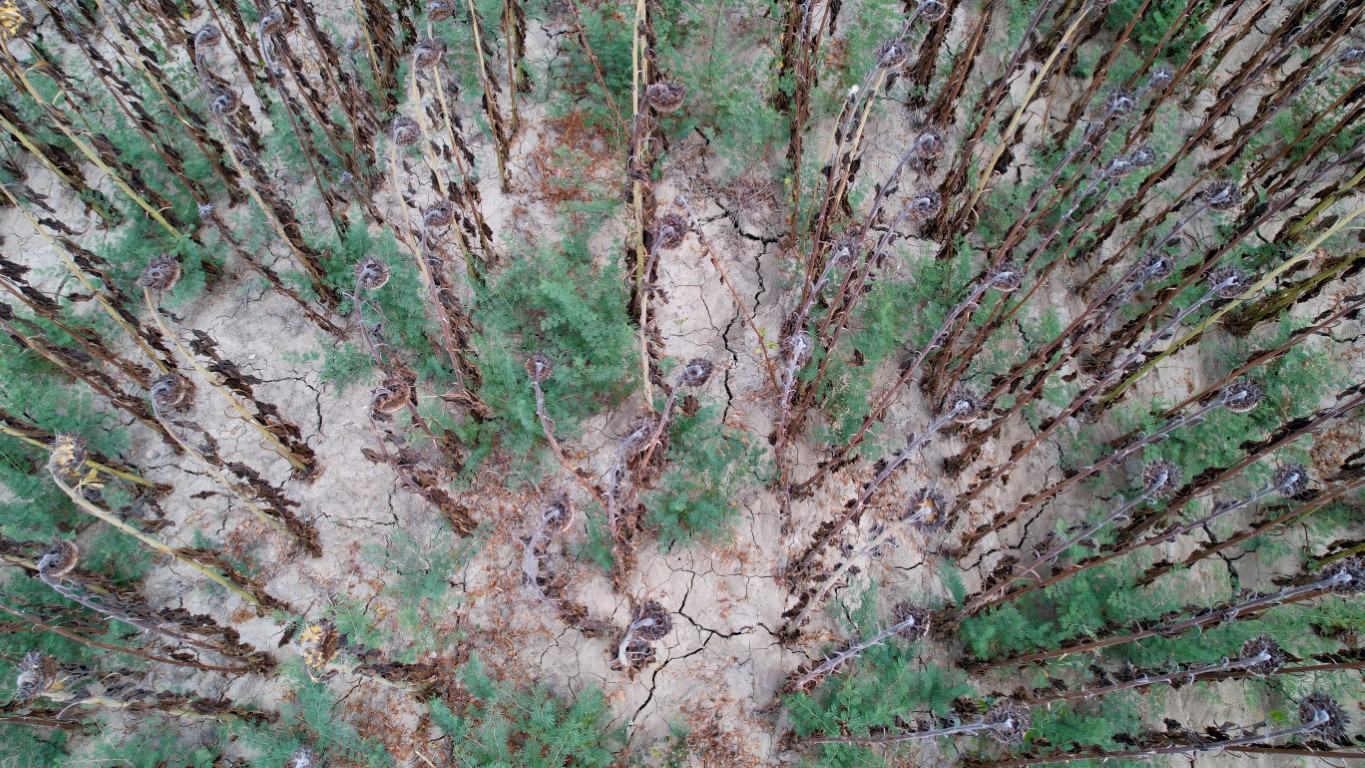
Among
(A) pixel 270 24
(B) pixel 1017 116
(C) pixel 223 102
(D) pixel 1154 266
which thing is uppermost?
(B) pixel 1017 116

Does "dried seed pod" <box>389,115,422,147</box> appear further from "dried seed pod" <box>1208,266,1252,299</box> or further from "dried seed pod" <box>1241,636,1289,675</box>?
"dried seed pod" <box>1241,636,1289,675</box>

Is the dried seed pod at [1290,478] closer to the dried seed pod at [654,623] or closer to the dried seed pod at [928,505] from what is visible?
the dried seed pod at [928,505]

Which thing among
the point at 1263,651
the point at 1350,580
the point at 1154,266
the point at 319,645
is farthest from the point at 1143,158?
the point at 319,645

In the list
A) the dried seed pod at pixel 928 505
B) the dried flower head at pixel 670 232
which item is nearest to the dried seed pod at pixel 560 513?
the dried flower head at pixel 670 232

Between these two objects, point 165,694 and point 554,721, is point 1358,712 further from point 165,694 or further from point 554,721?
point 165,694

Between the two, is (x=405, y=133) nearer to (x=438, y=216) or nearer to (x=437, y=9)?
(x=438, y=216)

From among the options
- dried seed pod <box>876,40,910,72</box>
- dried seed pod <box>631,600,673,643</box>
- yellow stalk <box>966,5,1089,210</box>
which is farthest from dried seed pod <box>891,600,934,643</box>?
dried seed pod <box>876,40,910,72</box>
